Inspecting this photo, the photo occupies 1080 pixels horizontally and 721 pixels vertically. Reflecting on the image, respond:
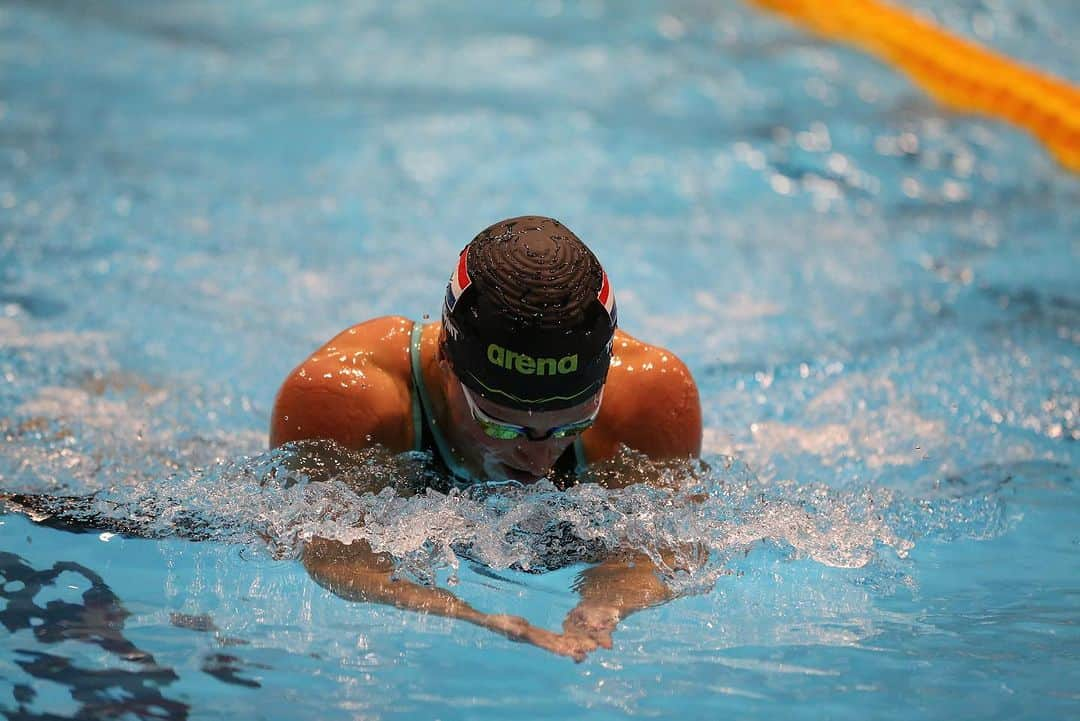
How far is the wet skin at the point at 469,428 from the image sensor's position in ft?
9.07

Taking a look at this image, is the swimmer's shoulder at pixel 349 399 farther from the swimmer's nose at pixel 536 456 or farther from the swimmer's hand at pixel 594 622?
the swimmer's hand at pixel 594 622

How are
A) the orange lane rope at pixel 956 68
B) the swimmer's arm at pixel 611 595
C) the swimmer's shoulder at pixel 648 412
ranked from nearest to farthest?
the swimmer's arm at pixel 611 595 < the swimmer's shoulder at pixel 648 412 < the orange lane rope at pixel 956 68

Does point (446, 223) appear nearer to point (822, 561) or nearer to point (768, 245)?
point (768, 245)

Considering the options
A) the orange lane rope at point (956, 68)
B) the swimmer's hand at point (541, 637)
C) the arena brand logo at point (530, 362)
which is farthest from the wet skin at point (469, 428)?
the orange lane rope at point (956, 68)

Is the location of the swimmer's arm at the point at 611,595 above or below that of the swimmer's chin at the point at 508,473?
below

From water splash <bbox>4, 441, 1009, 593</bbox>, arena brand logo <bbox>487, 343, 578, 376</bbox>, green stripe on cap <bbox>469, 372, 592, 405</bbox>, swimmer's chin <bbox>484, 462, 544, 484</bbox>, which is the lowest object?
water splash <bbox>4, 441, 1009, 593</bbox>

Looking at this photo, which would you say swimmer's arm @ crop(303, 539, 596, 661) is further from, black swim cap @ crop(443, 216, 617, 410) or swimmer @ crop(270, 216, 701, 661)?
black swim cap @ crop(443, 216, 617, 410)

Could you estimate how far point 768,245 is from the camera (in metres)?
5.95

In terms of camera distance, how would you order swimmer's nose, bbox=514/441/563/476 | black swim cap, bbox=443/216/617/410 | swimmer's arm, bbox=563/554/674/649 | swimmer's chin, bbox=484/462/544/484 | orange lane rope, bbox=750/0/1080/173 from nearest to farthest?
black swim cap, bbox=443/216/617/410, swimmer's arm, bbox=563/554/674/649, swimmer's nose, bbox=514/441/563/476, swimmer's chin, bbox=484/462/544/484, orange lane rope, bbox=750/0/1080/173

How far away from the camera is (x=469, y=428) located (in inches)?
115

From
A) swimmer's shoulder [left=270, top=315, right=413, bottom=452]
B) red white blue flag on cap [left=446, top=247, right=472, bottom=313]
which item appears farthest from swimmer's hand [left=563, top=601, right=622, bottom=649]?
red white blue flag on cap [left=446, top=247, right=472, bottom=313]

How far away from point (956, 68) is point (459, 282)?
19.7 feet

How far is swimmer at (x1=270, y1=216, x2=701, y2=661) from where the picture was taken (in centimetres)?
263

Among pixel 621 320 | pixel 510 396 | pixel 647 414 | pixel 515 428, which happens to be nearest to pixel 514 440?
pixel 515 428
